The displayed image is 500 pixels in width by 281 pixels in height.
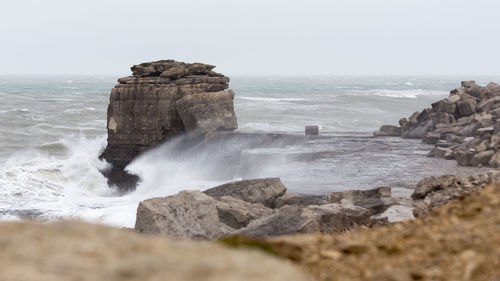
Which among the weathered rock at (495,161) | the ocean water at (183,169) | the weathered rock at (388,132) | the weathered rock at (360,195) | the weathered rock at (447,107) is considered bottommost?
the ocean water at (183,169)

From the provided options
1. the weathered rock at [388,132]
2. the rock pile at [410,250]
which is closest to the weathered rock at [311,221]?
the rock pile at [410,250]

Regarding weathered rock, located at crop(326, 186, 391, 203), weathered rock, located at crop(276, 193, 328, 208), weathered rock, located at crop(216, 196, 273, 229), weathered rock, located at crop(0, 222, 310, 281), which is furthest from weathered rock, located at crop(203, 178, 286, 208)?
weathered rock, located at crop(0, 222, 310, 281)

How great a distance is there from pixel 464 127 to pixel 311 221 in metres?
21.6

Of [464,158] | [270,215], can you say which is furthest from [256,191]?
[464,158]

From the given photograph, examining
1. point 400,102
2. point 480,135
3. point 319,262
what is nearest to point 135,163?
point 480,135

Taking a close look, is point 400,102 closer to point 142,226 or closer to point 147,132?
point 147,132

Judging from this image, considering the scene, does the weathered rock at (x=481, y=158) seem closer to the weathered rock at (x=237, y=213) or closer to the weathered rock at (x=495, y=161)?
the weathered rock at (x=495, y=161)

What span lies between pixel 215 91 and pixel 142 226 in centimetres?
1886

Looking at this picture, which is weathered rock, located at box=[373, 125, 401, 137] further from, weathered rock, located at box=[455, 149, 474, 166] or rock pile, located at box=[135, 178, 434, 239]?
rock pile, located at box=[135, 178, 434, 239]

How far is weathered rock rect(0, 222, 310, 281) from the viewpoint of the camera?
12.8 ft

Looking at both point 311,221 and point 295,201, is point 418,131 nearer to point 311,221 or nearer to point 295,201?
point 295,201

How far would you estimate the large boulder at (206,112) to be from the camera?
28531 mm

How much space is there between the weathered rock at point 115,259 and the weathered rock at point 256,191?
11.9 m

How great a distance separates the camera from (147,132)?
1145 inches
